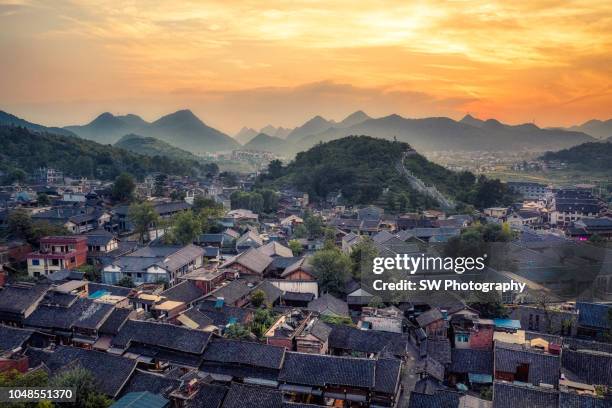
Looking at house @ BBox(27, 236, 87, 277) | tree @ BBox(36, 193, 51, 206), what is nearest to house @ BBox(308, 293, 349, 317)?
house @ BBox(27, 236, 87, 277)

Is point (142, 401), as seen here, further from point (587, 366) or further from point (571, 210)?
point (571, 210)

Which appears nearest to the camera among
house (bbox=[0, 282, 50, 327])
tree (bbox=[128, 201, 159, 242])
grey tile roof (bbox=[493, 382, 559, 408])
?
grey tile roof (bbox=[493, 382, 559, 408])

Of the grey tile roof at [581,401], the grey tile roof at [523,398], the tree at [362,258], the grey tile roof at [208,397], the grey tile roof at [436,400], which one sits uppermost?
the tree at [362,258]

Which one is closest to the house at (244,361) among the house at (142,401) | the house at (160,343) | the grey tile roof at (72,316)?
the house at (160,343)

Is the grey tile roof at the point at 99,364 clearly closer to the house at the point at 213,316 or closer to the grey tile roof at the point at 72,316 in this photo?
the grey tile roof at the point at 72,316

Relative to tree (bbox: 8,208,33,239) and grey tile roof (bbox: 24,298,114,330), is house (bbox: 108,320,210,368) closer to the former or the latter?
grey tile roof (bbox: 24,298,114,330)

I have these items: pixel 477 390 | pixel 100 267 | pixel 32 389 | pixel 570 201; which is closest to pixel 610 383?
pixel 477 390
